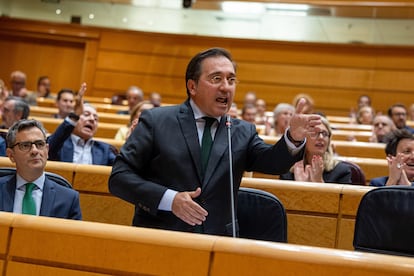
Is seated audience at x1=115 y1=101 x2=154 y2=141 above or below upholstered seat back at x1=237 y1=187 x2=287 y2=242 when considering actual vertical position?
above

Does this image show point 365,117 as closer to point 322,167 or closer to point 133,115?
point 133,115

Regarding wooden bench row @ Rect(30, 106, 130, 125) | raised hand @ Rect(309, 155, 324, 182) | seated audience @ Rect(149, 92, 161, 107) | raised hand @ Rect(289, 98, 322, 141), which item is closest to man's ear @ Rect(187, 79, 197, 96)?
raised hand @ Rect(289, 98, 322, 141)

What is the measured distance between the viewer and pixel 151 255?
3.60 feet

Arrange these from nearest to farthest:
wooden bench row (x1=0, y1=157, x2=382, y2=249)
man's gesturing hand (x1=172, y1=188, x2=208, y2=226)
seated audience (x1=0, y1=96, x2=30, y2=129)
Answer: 1. man's gesturing hand (x1=172, y1=188, x2=208, y2=226)
2. wooden bench row (x1=0, y1=157, x2=382, y2=249)
3. seated audience (x1=0, y1=96, x2=30, y2=129)

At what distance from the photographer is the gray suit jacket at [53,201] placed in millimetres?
1790

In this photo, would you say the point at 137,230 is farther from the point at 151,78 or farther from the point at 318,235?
the point at 151,78

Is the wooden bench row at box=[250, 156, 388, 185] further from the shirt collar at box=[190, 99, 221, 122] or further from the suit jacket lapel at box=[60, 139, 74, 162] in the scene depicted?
the shirt collar at box=[190, 99, 221, 122]

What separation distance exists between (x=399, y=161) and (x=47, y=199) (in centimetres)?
119

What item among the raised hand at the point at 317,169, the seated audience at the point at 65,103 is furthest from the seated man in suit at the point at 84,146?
the seated audience at the point at 65,103

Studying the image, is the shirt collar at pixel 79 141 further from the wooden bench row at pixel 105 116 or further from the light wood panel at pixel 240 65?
the light wood panel at pixel 240 65

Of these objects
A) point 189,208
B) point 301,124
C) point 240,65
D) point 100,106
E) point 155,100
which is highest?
point 240,65

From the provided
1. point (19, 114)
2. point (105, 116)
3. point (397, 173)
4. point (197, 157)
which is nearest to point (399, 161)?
point (397, 173)

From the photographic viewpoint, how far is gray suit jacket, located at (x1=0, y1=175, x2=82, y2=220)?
179cm

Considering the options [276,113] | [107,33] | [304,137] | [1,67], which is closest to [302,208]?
[304,137]
